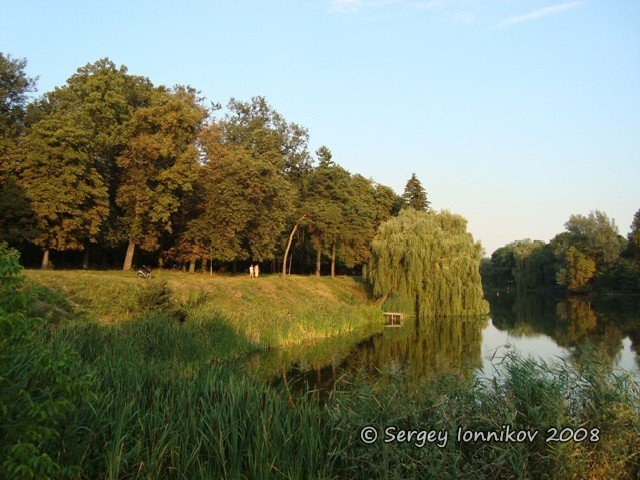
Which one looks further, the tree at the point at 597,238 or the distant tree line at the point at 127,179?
the tree at the point at 597,238

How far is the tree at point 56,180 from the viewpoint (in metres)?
26.3

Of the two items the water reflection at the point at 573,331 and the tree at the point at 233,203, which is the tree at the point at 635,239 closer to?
the water reflection at the point at 573,331

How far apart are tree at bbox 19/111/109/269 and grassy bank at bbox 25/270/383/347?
2888 mm

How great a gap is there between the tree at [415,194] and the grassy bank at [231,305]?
25233mm

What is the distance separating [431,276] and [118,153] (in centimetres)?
2169

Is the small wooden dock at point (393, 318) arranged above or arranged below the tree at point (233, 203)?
below

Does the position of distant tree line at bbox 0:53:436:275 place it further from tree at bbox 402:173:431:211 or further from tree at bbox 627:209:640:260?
tree at bbox 627:209:640:260

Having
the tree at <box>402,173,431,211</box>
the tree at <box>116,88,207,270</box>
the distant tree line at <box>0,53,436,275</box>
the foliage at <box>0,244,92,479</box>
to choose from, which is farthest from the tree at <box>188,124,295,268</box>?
the foliage at <box>0,244,92,479</box>

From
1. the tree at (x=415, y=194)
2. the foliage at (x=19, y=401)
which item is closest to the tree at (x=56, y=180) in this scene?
the foliage at (x=19, y=401)

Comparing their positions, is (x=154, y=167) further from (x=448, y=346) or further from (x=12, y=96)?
(x=448, y=346)

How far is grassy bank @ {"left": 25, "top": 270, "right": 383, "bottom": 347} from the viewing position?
19578 millimetres

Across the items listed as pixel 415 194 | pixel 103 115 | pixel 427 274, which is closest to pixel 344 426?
pixel 427 274

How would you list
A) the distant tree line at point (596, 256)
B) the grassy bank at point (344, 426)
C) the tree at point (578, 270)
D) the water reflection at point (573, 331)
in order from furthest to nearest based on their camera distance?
1. the tree at point (578, 270)
2. the distant tree line at point (596, 256)
3. the water reflection at point (573, 331)
4. the grassy bank at point (344, 426)

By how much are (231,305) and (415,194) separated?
35.8m
